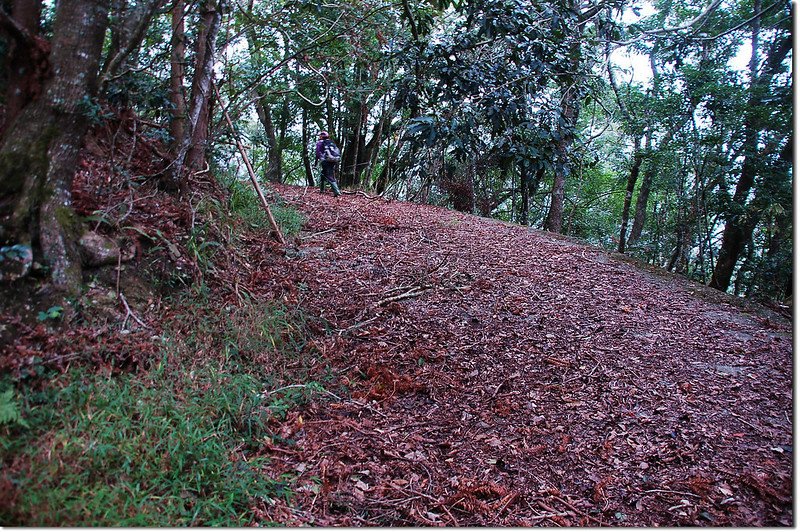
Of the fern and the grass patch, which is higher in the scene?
the fern

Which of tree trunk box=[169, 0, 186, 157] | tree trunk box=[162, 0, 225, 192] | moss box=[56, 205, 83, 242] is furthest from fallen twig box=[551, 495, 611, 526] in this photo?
tree trunk box=[169, 0, 186, 157]

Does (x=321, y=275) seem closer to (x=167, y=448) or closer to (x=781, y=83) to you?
(x=167, y=448)

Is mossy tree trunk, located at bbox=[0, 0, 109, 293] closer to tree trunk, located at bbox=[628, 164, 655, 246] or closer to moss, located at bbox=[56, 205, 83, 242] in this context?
moss, located at bbox=[56, 205, 83, 242]

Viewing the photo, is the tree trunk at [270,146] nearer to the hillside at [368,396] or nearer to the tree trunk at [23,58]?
the hillside at [368,396]

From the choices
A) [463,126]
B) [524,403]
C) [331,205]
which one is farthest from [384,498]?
[331,205]

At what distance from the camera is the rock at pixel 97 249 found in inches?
125

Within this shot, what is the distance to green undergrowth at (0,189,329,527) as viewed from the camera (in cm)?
202

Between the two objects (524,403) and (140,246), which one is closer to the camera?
(524,403)

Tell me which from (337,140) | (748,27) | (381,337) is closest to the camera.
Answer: (381,337)

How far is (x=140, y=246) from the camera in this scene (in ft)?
11.8

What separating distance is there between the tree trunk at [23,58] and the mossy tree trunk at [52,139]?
0.06m

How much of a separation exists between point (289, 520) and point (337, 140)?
1110 centimetres

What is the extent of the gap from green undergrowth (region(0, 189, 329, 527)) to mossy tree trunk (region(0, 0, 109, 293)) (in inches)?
29.4

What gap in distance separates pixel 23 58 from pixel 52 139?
49 centimetres
